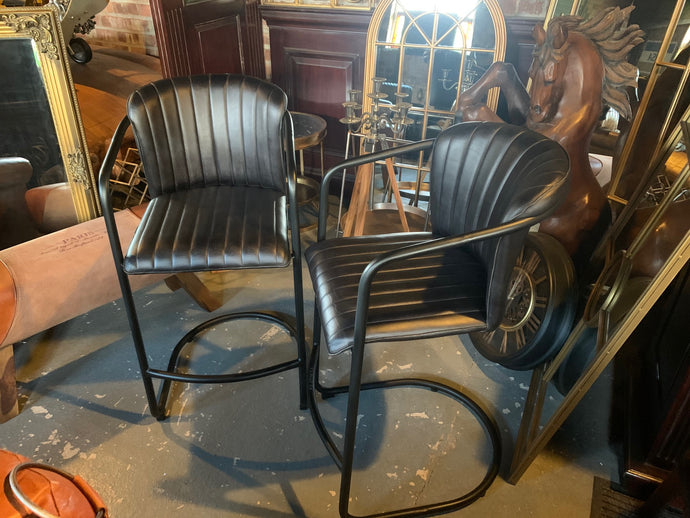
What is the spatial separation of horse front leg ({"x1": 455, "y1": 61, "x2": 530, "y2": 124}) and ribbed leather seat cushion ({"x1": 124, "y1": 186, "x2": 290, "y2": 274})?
871 mm

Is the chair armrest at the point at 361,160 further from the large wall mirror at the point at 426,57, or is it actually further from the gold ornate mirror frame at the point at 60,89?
the gold ornate mirror frame at the point at 60,89

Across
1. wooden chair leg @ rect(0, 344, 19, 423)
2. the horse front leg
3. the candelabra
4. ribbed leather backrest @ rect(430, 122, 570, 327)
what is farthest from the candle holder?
wooden chair leg @ rect(0, 344, 19, 423)

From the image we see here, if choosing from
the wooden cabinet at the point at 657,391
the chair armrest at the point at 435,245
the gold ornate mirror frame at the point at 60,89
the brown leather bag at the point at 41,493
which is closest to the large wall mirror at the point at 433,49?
the wooden cabinet at the point at 657,391

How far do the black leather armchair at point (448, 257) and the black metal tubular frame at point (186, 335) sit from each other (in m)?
0.10

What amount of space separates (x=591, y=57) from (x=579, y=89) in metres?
0.10

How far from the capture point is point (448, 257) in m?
1.23

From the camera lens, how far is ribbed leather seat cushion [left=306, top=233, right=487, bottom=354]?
3.37ft

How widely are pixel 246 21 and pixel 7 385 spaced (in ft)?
6.34

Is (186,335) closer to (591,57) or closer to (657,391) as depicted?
(657,391)

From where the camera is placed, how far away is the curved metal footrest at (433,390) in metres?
1.25

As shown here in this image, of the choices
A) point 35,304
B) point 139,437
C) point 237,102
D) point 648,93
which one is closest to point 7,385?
point 35,304

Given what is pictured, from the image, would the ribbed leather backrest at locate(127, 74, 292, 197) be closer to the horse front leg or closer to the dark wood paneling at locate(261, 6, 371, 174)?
the horse front leg

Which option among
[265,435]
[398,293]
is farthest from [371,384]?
[398,293]

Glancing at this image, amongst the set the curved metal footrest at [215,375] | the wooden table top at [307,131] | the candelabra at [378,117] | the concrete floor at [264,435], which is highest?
the candelabra at [378,117]
